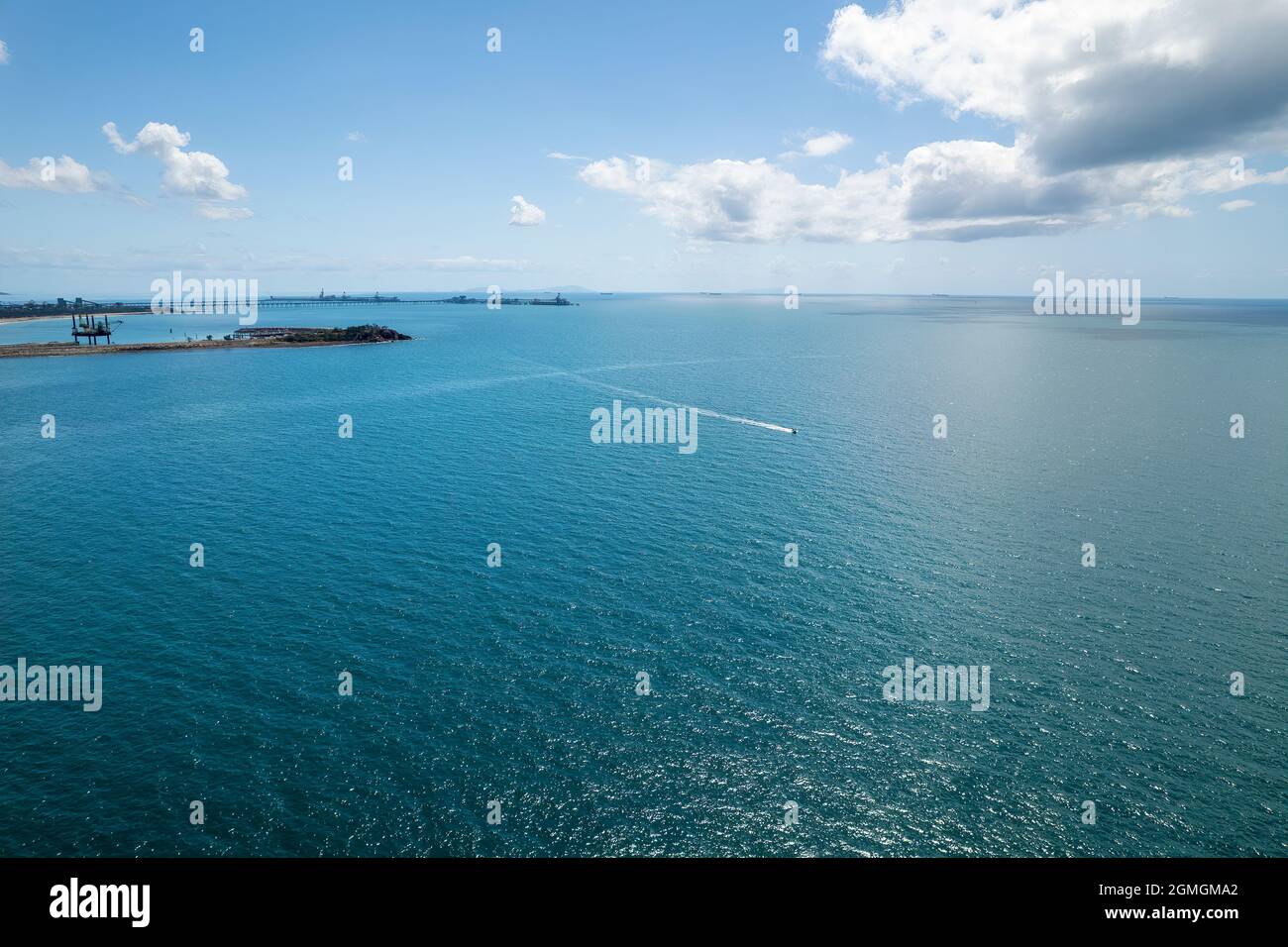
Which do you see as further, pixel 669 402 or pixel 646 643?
pixel 669 402

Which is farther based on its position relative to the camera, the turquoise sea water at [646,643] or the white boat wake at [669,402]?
the white boat wake at [669,402]

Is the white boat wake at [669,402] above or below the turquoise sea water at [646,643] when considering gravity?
above

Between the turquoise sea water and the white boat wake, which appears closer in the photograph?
the turquoise sea water

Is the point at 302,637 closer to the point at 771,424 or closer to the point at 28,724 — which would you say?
the point at 28,724

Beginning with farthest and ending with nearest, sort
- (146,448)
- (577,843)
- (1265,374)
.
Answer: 1. (1265,374)
2. (146,448)
3. (577,843)

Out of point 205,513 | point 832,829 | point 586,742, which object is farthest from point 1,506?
point 832,829

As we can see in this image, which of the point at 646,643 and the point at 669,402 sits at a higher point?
the point at 669,402

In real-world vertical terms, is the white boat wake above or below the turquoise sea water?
above
